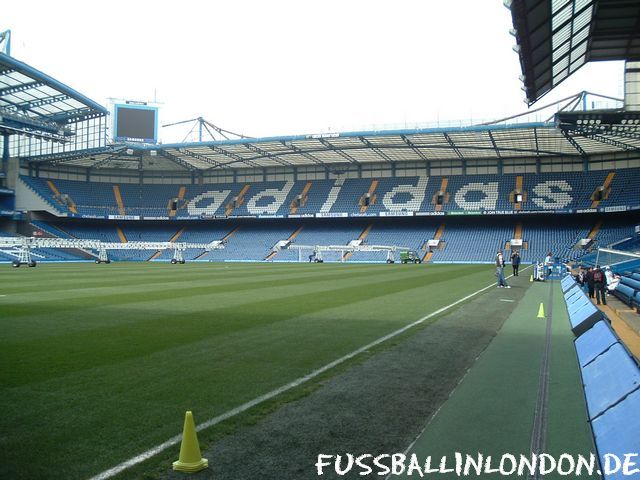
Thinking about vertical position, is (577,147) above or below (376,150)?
above

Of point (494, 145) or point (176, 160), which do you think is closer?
point (494, 145)

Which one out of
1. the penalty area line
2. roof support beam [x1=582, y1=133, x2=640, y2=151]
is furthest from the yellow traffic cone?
roof support beam [x1=582, y1=133, x2=640, y2=151]

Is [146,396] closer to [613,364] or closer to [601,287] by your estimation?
[613,364]

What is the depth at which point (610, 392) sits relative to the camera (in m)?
6.08

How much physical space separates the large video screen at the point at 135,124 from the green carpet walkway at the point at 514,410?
6168cm

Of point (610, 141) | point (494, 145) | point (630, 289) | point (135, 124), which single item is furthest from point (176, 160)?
point (630, 289)

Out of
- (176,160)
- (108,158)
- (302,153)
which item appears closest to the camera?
(302,153)

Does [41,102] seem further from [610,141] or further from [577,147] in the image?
[610,141]

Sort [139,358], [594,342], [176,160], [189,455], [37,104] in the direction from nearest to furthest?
[189,455] < [139,358] < [594,342] < [37,104] < [176,160]

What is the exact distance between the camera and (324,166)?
75.4m

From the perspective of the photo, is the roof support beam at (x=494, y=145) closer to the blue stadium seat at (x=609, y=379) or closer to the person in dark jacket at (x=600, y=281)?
the person in dark jacket at (x=600, y=281)

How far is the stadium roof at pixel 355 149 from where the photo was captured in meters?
55.6

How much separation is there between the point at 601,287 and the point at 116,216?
6426 cm

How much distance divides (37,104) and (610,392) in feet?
206
